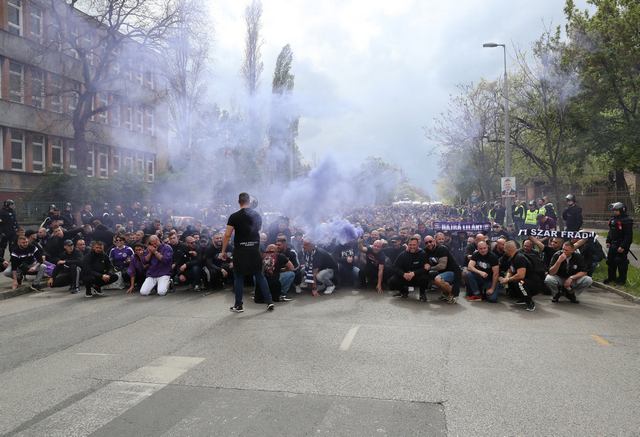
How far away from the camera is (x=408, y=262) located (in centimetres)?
948

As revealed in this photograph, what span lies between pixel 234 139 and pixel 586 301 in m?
14.4

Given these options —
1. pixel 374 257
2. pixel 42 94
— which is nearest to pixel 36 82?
pixel 42 94

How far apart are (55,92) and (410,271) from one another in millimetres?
20018

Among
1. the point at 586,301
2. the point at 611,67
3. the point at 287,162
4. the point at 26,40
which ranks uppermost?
the point at 26,40

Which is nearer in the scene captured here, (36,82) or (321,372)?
(321,372)

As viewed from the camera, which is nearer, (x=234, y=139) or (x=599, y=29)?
(x=599, y=29)

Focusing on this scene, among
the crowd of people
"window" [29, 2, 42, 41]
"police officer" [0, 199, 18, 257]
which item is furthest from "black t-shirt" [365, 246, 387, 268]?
"window" [29, 2, 42, 41]

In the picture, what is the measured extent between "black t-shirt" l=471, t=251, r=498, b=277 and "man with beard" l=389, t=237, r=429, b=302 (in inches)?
38.5

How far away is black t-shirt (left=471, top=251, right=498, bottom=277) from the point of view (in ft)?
30.4

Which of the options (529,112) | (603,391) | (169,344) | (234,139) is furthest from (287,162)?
(603,391)

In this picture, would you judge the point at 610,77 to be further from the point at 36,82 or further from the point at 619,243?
the point at 36,82

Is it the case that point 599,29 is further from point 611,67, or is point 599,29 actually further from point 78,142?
point 78,142

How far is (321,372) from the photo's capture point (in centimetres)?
482

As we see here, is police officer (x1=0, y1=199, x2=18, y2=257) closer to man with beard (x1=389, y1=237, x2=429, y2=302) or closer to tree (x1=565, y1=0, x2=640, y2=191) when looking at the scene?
man with beard (x1=389, y1=237, x2=429, y2=302)
